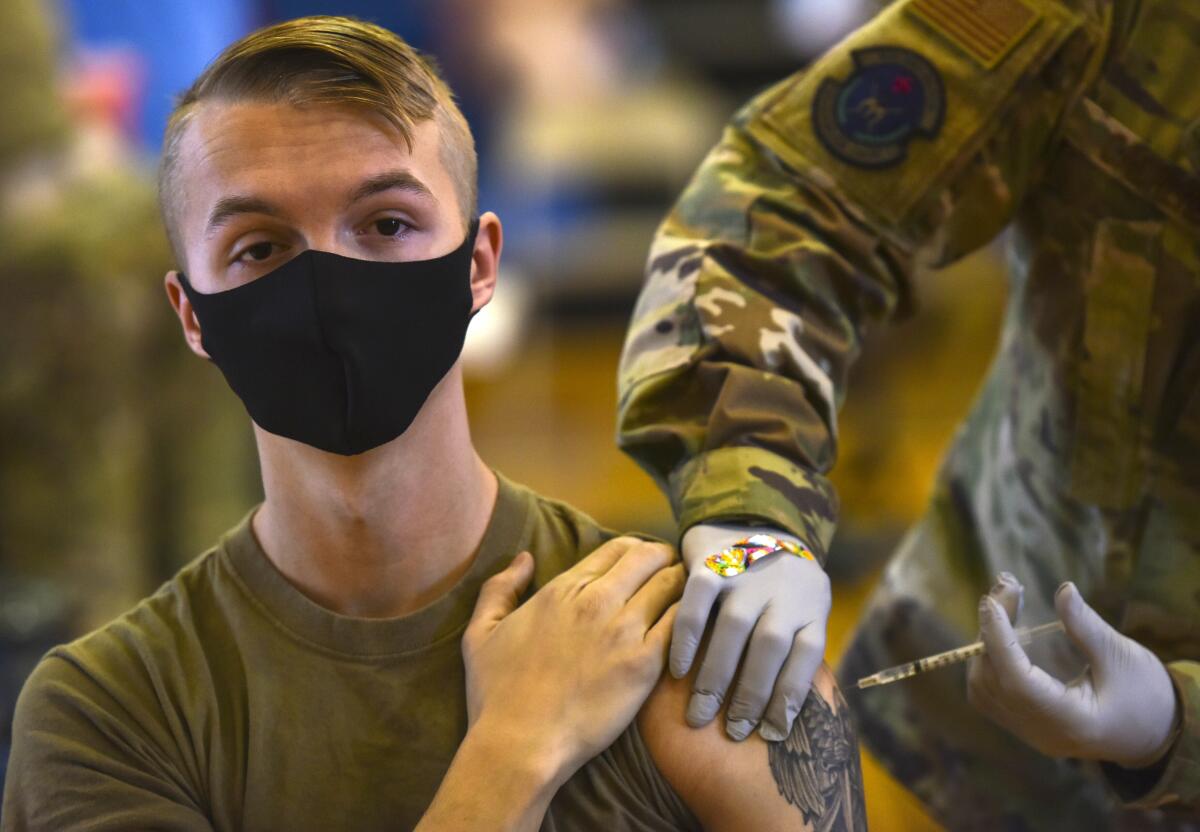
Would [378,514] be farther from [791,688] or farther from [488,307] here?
[488,307]

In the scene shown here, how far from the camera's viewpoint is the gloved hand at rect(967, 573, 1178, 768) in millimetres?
1529

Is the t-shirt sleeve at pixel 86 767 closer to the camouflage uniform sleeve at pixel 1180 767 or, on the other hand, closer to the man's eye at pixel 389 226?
the man's eye at pixel 389 226

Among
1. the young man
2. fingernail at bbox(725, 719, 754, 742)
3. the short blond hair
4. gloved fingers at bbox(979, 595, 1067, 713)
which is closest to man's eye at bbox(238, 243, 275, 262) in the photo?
the young man

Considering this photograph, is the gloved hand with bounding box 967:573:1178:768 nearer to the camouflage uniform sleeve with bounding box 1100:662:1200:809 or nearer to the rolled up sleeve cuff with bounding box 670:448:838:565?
the camouflage uniform sleeve with bounding box 1100:662:1200:809

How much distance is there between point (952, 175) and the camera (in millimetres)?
1811

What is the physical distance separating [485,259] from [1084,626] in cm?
75

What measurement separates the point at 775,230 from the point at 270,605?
0.76 m

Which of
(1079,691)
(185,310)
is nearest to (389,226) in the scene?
(185,310)

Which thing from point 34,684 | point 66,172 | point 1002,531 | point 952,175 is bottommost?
point 66,172

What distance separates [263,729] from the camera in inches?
58.6

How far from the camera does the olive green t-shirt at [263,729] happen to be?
1.45m

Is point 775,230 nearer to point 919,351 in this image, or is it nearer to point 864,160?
point 864,160

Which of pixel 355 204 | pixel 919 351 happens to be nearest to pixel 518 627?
pixel 355 204

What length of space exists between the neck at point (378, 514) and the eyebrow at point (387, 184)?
0.67 ft
